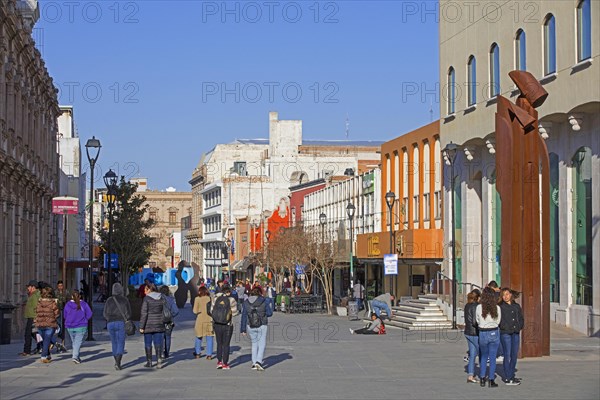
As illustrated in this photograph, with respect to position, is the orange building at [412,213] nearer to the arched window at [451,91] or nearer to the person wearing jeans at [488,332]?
the arched window at [451,91]

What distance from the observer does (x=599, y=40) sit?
28984 millimetres

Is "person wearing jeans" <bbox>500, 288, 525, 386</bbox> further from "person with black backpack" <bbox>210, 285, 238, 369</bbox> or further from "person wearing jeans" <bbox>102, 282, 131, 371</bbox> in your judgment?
"person wearing jeans" <bbox>102, 282, 131, 371</bbox>

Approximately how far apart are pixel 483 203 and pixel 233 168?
77960 millimetres

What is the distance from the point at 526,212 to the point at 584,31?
10184 mm

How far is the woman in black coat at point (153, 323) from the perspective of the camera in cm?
2128

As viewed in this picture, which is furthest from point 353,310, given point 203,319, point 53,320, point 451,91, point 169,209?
point 169,209

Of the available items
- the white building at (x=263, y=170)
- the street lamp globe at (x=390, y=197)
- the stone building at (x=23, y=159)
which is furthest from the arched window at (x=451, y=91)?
the white building at (x=263, y=170)

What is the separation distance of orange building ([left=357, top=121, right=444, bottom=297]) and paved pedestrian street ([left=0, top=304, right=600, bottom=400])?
19.5 m

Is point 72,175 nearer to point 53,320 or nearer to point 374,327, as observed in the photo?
point 374,327

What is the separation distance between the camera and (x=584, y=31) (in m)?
30.6

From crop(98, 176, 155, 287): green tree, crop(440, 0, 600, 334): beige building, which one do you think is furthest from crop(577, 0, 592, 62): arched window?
crop(98, 176, 155, 287): green tree

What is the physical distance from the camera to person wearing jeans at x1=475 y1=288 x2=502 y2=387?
703 inches

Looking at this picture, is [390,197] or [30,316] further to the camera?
[390,197]

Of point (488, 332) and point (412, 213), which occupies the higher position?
point (412, 213)
